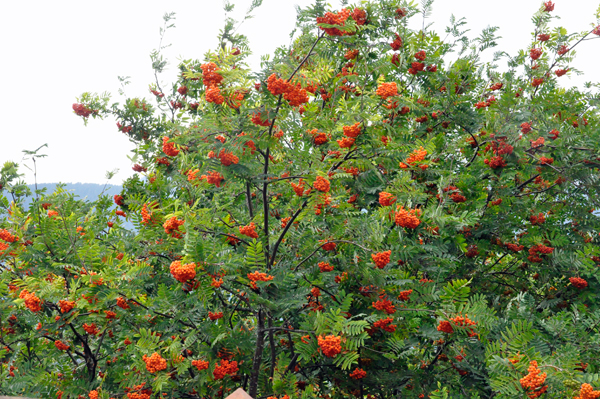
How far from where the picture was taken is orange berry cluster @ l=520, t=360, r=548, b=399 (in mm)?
2785

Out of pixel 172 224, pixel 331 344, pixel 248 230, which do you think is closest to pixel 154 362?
pixel 172 224

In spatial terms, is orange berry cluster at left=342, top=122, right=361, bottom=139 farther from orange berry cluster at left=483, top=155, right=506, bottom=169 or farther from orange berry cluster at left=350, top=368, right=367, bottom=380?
orange berry cluster at left=483, top=155, right=506, bottom=169

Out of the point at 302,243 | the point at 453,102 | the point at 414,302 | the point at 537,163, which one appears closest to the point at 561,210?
the point at 537,163

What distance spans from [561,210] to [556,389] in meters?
3.84

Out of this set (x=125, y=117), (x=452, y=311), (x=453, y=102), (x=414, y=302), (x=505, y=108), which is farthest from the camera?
(x=125, y=117)

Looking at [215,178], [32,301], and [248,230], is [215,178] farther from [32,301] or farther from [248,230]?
[32,301]

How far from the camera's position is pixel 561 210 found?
20.8 ft

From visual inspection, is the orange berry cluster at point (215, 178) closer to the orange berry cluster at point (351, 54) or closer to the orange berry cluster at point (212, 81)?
the orange berry cluster at point (212, 81)

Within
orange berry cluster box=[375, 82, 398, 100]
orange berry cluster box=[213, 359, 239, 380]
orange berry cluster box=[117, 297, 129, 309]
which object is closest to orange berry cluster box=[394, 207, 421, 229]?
orange berry cluster box=[375, 82, 398, 100]

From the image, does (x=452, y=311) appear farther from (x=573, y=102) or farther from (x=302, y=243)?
(x=573, y=102)

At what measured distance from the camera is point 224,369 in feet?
12.8

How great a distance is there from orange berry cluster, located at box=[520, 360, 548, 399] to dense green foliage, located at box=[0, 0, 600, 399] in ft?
0.06

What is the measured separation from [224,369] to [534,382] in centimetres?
220

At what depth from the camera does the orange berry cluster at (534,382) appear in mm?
2785
